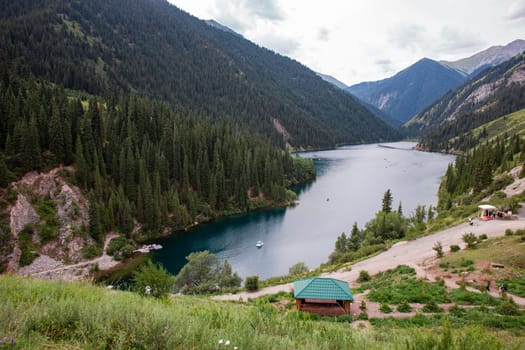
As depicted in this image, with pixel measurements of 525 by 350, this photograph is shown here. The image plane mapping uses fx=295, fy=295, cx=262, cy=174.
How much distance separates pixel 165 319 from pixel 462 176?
279 ft

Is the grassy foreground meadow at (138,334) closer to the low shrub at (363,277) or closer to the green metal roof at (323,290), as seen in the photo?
the green metal roof at (323,290)

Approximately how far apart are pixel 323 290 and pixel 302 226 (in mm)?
45983

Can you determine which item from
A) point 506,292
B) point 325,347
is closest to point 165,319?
point 325,347

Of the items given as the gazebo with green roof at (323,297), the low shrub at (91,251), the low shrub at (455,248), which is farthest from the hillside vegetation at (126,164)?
the low shrub at (455,248)

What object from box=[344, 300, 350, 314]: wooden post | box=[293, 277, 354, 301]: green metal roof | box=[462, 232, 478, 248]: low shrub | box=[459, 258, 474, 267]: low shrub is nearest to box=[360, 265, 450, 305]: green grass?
box=[344, 300, 350, 314]: wooden post

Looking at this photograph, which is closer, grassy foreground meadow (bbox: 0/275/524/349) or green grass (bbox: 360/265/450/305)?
grassy foreground meadow (bbox: 0/275/524/349)

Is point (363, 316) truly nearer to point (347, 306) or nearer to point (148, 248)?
point (347, 306)

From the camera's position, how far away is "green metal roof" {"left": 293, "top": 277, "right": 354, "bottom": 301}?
1873 cm

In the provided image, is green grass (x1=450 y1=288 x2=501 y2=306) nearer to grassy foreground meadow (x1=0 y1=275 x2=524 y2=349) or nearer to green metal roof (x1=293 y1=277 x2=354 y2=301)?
green metal roof (x1=293 y1=277 x2=354 y2=301)

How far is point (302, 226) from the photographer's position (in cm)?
6500

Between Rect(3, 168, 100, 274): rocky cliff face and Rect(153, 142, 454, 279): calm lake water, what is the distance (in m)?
12.4

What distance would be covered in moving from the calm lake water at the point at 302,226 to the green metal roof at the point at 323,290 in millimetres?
23497

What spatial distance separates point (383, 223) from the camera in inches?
1828

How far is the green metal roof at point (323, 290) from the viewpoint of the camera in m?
18.7
